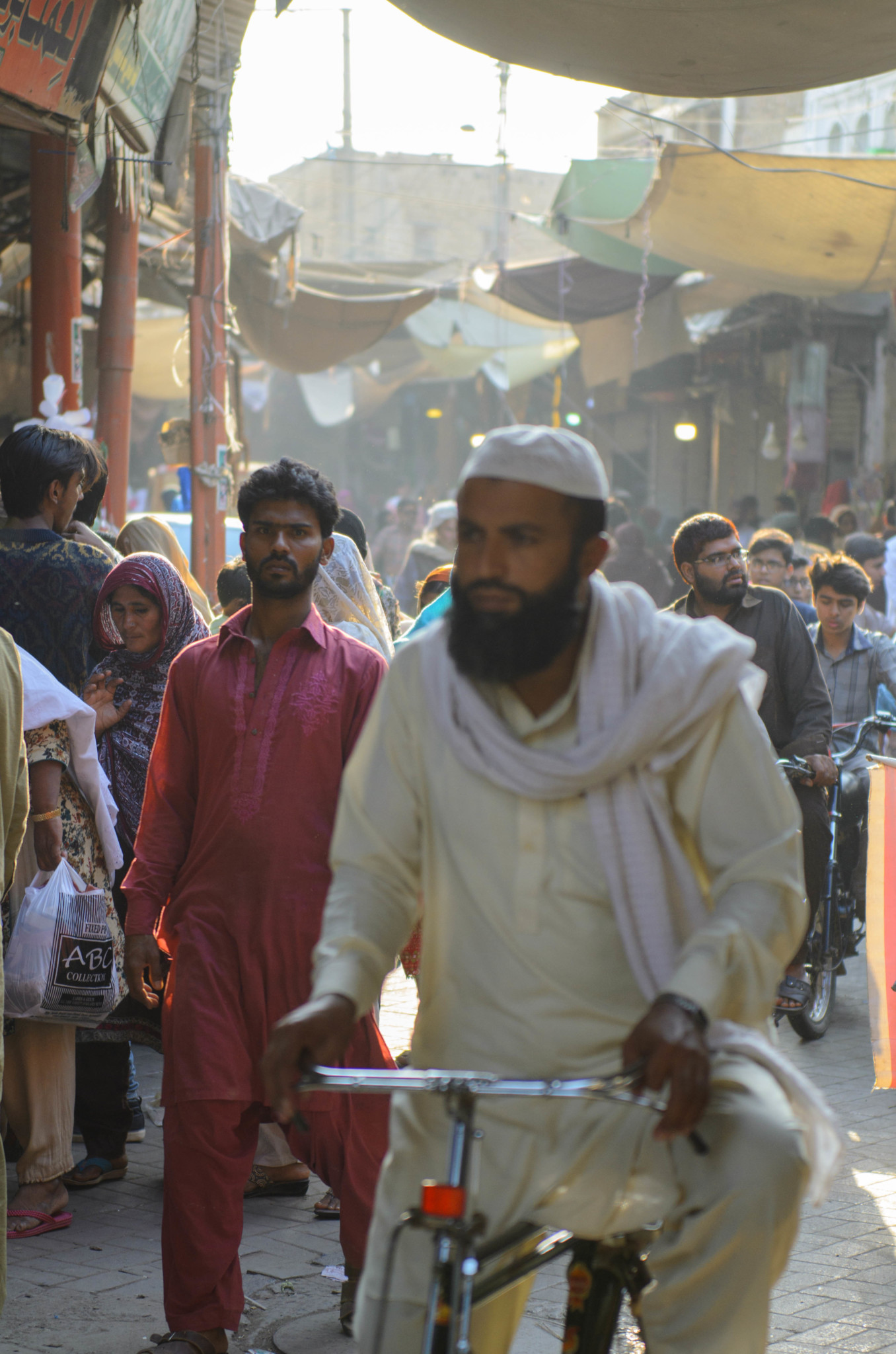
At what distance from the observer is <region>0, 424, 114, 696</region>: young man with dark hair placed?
469 centimetres

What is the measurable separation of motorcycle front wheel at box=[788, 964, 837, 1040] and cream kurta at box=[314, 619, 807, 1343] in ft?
15.2

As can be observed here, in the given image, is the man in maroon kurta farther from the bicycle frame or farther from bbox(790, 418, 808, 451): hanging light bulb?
bbox(790, 418, 808, 451): hanging light bulb

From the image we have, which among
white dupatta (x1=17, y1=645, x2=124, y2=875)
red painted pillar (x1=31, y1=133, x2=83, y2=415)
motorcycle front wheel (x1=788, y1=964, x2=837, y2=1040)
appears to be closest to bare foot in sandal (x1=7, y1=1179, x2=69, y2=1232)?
white dupatta (x1=17, y1=645, x2=124, y2=875)

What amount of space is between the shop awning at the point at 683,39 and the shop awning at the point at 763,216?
643cm

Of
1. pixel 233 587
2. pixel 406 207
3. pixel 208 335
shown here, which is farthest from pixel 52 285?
pixel 406 207

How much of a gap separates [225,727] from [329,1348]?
148cm

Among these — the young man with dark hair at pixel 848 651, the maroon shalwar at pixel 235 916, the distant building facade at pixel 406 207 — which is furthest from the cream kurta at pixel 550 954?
the distant building facade at pixel 406 207

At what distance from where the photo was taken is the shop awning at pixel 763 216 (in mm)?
12828

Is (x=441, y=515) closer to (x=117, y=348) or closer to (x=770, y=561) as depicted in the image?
(x=117, y=348)

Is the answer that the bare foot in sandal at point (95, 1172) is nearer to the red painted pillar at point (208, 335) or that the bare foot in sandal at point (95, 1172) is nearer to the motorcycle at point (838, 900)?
the motorcycle at point (838, 900)

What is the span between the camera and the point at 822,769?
241 inches

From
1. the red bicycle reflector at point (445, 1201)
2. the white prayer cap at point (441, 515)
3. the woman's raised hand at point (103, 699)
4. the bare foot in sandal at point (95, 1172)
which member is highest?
the white prayer cap at point (441, 515)

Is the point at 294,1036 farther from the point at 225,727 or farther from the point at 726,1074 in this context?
the point at 225,727

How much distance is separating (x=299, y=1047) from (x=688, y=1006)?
51cm
